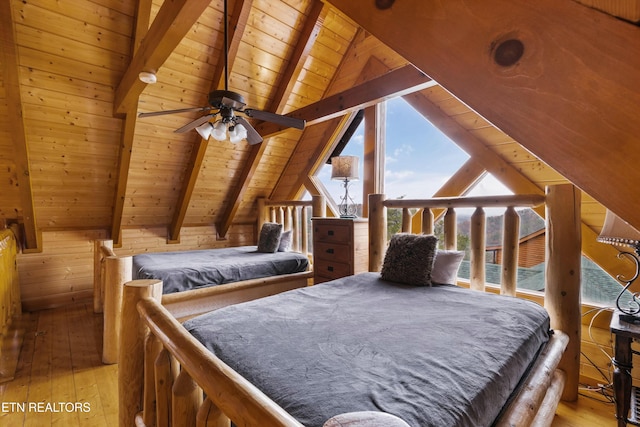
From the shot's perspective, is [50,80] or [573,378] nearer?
[573,378]

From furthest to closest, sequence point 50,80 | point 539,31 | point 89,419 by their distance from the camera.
Result: point 50,80, point 89,419, point 539,31

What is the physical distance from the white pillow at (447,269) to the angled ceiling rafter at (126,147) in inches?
118

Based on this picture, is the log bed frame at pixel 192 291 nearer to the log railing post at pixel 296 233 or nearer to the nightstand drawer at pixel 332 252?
the log railing post at pixel 296 233

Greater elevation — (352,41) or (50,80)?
(352,41)

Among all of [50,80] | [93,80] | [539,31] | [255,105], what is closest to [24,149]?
[50,80]

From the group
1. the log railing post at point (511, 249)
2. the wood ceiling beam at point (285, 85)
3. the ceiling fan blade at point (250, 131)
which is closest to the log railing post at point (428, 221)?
the log railing post at point (511, 249)

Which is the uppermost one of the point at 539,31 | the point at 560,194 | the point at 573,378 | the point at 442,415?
the point at 539,31

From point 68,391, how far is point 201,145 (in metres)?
A: 2.51

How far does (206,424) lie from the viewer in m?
0.75

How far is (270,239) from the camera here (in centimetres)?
375

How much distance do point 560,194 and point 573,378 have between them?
3.76 ft

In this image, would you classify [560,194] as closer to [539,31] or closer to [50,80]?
[539,31]

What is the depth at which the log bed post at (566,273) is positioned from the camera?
1822 mm

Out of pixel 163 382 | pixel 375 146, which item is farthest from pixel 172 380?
pixel 375 146
